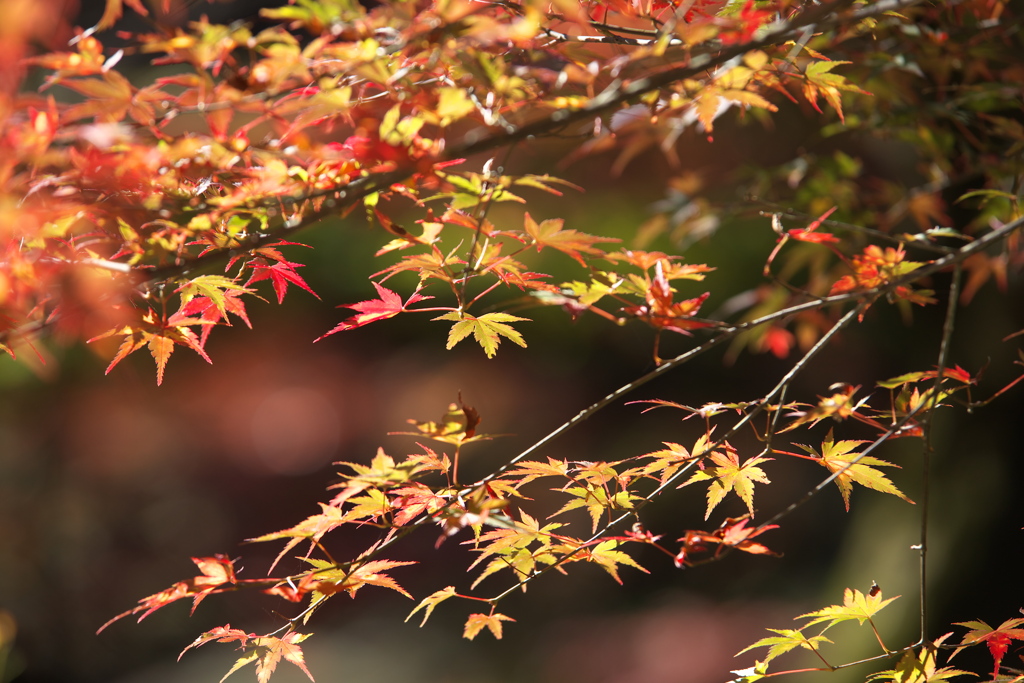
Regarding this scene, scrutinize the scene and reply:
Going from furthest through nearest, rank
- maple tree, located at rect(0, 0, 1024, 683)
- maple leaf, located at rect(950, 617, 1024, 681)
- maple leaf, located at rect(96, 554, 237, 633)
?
maple leaf, located at rect(950, 617, 1024, 681) → maple leaf, located at rect(96, 554, 237, 633) → maple tree, located at rect(0, 0, 1024, 683)

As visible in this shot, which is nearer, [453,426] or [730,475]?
[453,426]

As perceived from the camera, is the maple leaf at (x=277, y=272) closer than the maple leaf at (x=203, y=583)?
No

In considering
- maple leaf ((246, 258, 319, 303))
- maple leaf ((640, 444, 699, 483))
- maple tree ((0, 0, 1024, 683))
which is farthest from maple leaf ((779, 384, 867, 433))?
maple leaf ((246, 258, 319, 303))

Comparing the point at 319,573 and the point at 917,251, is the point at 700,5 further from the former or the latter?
the point at 917,251

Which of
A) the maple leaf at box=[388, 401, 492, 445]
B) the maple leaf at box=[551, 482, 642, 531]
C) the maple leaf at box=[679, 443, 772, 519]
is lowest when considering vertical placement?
the maple leaf at box=[551, 482, 642, 531]

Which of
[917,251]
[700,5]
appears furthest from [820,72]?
[917,251]

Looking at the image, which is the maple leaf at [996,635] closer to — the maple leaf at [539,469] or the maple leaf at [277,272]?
the maple leaf at [539,469]

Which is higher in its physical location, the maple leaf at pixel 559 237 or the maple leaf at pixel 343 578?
the maple leaf at pixel 559 237

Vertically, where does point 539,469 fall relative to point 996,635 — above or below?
above

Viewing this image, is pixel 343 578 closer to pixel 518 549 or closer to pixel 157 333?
pixel 518 549

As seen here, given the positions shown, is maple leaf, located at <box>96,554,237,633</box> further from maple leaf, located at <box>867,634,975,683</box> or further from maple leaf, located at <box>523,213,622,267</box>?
maple leaf, located at <box>867,634,975,683</box>

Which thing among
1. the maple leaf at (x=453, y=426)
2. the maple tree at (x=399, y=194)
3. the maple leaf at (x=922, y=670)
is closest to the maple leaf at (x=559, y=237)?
the maple tree at (x=399, y=194)

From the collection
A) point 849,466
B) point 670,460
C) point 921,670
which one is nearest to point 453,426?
point 670,460

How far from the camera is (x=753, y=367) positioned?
11.8 feet
